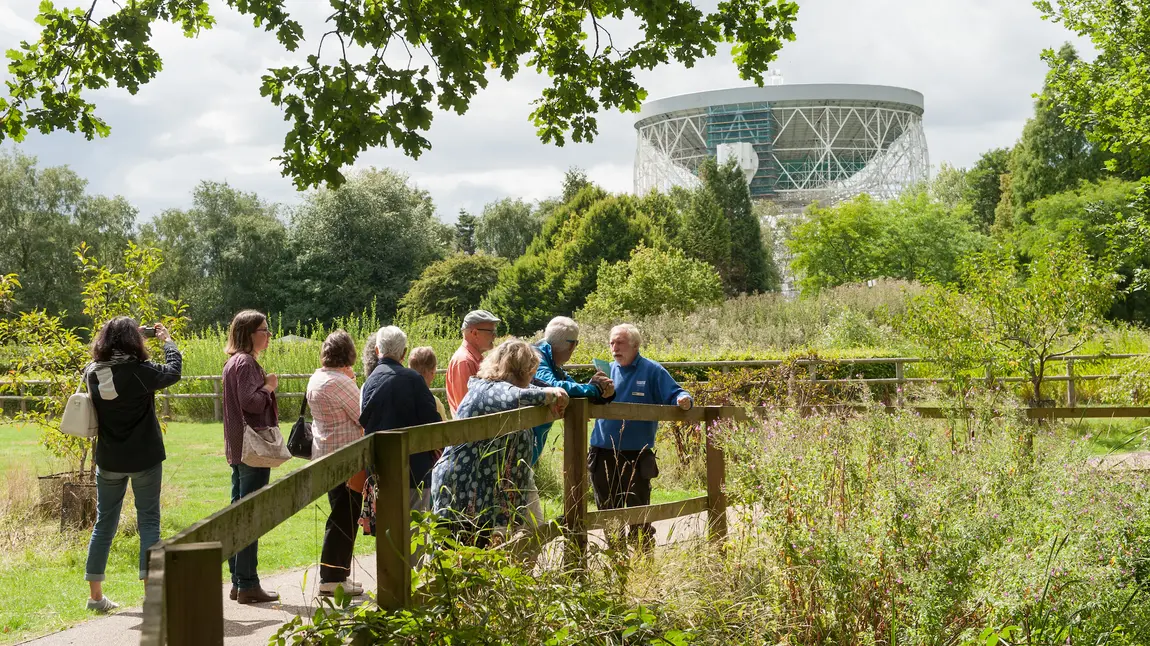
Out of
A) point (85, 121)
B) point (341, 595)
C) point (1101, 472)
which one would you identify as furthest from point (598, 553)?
point (85, 121)

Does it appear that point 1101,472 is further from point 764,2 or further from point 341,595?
point 764,2

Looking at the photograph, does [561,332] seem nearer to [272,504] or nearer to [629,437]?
[629,437]

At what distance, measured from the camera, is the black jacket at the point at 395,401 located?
5.31 meters

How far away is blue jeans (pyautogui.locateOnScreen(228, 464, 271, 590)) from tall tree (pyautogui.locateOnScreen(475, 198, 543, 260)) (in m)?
54.9

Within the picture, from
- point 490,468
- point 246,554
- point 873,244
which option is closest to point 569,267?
point 873,244

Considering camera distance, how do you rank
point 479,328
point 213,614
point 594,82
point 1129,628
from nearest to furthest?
point 213,614, point 1129,628, point 479,328, point 594,82

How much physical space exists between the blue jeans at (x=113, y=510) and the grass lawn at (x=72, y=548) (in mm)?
307

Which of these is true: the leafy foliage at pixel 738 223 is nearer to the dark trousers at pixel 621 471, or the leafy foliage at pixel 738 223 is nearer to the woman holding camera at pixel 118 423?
the dark trousers at pixel 621 471

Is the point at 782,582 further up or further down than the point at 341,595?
further down

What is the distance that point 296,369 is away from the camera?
1997 centimetres

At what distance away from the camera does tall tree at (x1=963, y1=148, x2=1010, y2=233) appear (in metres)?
47.6

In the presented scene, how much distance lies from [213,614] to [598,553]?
7.52 feet

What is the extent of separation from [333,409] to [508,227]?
2208 inches

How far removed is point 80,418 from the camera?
17.8 feet
